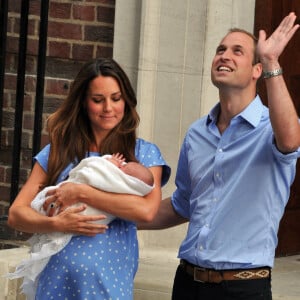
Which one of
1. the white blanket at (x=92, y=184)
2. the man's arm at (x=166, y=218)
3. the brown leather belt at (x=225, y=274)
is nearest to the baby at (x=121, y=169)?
the white blanket at (x=92, y=184)

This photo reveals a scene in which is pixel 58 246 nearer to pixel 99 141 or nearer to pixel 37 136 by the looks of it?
pixel 99 141

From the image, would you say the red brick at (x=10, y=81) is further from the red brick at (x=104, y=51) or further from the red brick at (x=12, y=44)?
the red brick at (x=104, y=51)

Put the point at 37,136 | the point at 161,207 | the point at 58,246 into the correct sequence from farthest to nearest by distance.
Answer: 1. the point at 37,136
2. the point at 161,207
3. the point at 58,246

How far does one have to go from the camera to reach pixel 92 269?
13.6 ft

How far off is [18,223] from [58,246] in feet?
0.72

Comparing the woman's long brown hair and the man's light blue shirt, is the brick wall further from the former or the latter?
the man's light blue shirt

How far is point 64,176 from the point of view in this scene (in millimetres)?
4281

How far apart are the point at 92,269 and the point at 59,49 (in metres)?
2.69

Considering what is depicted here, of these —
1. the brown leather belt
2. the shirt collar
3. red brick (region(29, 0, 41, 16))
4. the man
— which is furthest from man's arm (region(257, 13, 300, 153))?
red brick (region(29, 0, 41, 16))

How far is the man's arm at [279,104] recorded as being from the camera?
4020mm

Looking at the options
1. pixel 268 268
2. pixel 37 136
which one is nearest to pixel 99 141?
pixel 268 268

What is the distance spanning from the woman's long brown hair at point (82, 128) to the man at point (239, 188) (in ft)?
1.03

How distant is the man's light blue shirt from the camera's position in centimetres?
420

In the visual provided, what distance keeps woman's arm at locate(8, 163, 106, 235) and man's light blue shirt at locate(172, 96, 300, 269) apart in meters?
0.41
